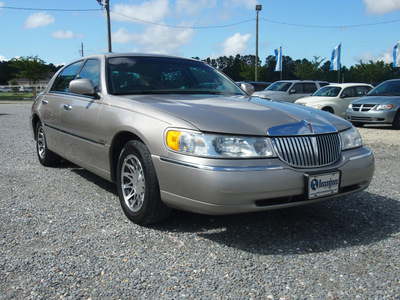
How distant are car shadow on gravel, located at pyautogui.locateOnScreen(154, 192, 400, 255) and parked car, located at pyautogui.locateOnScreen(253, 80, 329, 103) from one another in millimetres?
13368

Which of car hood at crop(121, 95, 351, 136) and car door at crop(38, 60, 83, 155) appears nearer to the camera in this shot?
car hood at crop(121, 95, 351, 136)

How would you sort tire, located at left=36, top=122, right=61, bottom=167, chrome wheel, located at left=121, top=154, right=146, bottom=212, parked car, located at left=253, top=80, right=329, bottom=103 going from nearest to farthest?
1. chrome wheel, located at left=121, top=154, right=146, bottom=212
2. tire, located at left=36, top=122, right=61, bottom=167
3. parked car, located at left=253, top=80, right=329, bottom=103

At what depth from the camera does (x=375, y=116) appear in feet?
38.5

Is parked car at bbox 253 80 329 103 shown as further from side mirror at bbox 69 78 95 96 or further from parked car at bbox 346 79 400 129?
side mirror at bbox 69 78 95 96

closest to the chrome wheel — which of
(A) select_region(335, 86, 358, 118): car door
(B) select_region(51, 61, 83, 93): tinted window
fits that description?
(B) select_region(51, 61, 83, 93): tinted window

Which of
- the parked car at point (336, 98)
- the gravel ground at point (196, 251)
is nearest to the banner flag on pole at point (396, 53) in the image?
the parked car at point (336, 98)

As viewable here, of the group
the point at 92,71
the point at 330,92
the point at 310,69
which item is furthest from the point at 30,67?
the point at 92,71

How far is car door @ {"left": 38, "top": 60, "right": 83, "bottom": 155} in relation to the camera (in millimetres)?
4891

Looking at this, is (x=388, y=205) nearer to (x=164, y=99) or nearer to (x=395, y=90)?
(x=164, y=99)

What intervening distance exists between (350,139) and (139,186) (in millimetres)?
1848

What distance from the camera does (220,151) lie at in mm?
2781

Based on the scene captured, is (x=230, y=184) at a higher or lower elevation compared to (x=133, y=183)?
higher

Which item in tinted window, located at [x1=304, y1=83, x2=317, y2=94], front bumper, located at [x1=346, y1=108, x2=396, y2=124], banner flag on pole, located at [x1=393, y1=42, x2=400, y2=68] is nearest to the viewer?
front bumper, located at [x1=346, y1=108, x2=396, y2=124]

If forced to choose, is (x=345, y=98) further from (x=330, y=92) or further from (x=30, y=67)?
(x=30, y=67)
